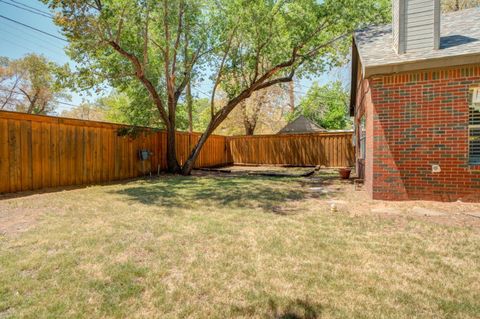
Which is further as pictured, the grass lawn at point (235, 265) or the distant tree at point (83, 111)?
the distant tree at point (83, 111)

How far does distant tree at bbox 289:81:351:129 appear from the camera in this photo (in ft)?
83.0

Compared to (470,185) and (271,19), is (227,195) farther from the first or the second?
(271,19)

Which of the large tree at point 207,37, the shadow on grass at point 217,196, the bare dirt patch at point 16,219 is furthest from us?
the large tree at point 207,37

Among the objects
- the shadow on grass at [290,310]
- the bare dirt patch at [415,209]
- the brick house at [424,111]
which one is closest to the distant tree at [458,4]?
the brick house at [424,111]

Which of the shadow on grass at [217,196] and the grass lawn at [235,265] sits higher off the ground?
the shadow on grass at [217,196]

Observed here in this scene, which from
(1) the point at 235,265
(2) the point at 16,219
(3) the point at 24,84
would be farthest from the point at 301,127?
(3) the point at 24,84

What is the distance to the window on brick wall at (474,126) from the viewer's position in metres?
5.05

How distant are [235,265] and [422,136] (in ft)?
15.3

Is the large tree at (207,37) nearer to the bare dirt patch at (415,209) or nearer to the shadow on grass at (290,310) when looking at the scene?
the bare dirt patch at (415,209)

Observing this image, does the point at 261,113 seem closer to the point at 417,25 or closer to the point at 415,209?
the point at 417,25

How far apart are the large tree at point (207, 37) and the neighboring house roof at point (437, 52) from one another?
3486mm

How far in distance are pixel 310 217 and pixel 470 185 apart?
317 cm

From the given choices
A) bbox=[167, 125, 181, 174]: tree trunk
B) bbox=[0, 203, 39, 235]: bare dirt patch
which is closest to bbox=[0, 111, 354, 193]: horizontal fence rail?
bbox=[167, 125, 181, 174]: tree trunk

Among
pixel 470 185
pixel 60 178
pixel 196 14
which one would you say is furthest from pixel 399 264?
pixel 196 14
